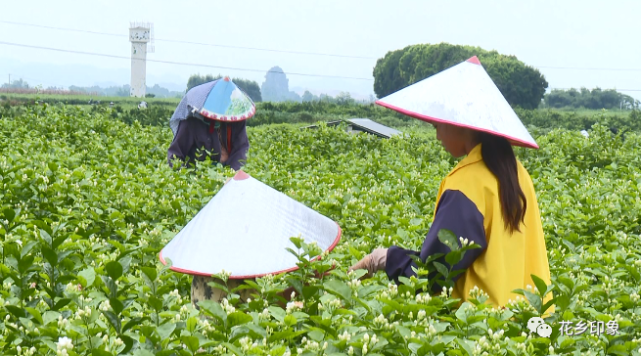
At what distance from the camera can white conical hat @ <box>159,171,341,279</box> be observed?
2.23 meters

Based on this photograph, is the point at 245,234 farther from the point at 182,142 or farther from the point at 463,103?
the point at 182,142

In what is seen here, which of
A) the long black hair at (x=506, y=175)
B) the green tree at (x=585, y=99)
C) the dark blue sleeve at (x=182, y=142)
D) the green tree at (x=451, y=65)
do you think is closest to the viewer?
the long black hair at (x=506, y=175)

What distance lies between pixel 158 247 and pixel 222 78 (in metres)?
3.42

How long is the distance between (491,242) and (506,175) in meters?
0.23

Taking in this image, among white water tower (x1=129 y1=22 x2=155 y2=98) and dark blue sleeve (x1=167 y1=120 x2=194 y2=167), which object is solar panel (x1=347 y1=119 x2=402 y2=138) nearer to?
dark blue sleeve (x1=167 y1=120 x2=194 y2=167)

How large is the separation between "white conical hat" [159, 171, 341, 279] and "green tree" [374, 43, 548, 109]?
152 ft

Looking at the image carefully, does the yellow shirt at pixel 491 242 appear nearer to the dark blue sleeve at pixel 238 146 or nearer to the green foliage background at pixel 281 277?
the green foliage background at pixel 281 277

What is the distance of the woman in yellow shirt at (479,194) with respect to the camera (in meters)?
2.30

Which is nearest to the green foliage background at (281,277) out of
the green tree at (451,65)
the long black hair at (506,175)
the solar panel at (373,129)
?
the long black hair at (506,175)

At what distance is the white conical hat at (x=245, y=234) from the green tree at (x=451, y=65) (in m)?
46.3

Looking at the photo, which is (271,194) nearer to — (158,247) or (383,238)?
(158,247)

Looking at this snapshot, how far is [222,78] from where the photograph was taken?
5836 millimetres

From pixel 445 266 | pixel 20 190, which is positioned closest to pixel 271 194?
pixel 445 266

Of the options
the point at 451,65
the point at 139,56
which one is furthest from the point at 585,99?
the point at 139,56
